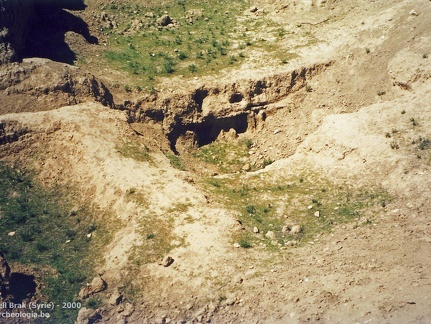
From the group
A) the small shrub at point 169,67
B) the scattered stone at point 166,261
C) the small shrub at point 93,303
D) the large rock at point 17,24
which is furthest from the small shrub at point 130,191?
the small shrub at point 169,67

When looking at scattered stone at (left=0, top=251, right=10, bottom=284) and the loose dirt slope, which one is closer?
the loose dirt slope

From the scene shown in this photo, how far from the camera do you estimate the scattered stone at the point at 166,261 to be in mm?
14417

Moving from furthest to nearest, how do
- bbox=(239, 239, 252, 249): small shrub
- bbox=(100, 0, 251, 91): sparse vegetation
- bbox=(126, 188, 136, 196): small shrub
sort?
bbox=(100, 0, 251, 91): sparse vegetation → bbox=(126, 188, 136, 196): small shrub → bbox=(239, 239, 252, 249): small shrub

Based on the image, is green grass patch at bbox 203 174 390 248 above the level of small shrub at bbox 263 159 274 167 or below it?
above

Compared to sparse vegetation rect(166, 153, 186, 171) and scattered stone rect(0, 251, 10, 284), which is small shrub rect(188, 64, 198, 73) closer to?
sparse vegetation rect(166, 153, 186, 171)

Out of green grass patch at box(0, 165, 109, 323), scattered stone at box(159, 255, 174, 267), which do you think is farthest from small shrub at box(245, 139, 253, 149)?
scattered stone at box(159, 255, 174, 267)

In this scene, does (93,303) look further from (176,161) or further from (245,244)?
(176,161)

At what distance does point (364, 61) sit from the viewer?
78.1 ft

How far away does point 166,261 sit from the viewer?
1445cm

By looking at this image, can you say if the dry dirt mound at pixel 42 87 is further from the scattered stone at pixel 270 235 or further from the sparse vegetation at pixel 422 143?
the sparse vegetation at pixel 422 143

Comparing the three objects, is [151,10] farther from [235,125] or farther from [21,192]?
[21,192]

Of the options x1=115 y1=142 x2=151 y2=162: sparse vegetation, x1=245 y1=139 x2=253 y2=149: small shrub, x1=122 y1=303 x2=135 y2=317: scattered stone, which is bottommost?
x1=122 y1=303 x2=135 y2=317: scattered stone

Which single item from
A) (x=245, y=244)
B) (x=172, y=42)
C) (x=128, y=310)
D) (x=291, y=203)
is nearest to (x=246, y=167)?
(x=291, y=203)

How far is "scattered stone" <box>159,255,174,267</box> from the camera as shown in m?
14.4
